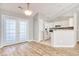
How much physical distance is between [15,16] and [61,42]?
4.15 feet

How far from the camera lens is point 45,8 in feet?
7.51

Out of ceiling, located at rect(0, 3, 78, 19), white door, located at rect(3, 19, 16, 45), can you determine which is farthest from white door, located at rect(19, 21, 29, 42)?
ceiling, located at rect(0, 3, 78, 19)

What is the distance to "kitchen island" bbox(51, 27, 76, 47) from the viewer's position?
225 centimetres

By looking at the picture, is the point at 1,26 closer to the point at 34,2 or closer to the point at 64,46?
the point at 34,2

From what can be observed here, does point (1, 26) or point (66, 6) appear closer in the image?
point (66, 6)

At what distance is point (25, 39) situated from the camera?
2.38 metres

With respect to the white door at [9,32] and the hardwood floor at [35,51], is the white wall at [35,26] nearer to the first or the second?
the hardwood floor at [35,51]

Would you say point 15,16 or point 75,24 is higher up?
point 15,16

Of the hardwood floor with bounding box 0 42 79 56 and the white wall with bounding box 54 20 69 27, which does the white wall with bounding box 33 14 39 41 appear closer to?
the hardwood floor with bounding box 0 42 79 56

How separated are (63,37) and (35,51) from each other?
0.75m

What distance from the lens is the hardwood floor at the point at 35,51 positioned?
221 cm

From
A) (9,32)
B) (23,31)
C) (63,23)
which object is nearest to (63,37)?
(63,23)

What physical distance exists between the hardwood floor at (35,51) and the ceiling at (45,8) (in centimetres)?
77

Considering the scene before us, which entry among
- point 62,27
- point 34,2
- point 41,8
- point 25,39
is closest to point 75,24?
point 62,27
